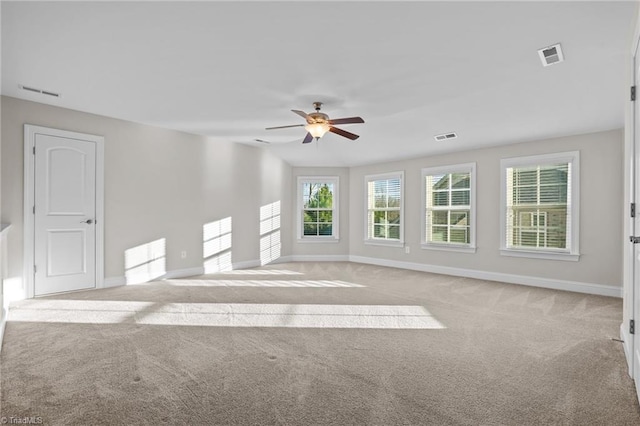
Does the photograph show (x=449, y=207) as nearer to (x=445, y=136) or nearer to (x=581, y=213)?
(x=445, y=136)

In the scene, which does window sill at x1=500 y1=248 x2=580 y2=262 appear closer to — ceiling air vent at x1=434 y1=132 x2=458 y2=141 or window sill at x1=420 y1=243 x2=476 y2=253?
window sill at x1=420 y1=243 x2=476 y2=253

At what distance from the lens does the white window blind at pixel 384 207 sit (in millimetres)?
7734

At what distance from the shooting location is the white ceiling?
2.70m

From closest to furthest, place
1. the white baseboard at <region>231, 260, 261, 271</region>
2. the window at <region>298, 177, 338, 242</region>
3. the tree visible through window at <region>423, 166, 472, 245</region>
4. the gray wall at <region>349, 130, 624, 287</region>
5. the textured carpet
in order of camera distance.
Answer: the textured carpet < the gray wall at <region>349, 130, 624, 287</region> < the tree visible through window at <region>423, 166, 472, 245</region> < the white baseboard at <region>231, 260, 261, 271</region> < the window at <region>298, 177, 338, 242</region>

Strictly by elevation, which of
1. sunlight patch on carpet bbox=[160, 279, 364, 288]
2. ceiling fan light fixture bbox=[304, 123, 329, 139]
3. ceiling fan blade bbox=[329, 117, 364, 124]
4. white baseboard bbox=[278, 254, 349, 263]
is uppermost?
ceiling fan blade bbox=[329, 117, 364, 124]

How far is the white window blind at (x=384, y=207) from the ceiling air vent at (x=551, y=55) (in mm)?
4153

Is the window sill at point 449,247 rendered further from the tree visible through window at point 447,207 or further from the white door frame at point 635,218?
the white door frame at point 635,218

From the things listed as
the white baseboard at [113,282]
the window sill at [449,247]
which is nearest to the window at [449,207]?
the window sill at [449,247]

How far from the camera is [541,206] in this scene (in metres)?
5.65

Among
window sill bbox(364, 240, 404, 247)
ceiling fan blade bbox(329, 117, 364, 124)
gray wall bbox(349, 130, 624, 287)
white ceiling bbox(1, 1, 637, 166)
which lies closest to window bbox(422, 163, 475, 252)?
gray wall bbox(349, 130, 624, 287)

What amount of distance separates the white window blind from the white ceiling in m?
2.16

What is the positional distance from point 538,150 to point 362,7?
440 centimetres

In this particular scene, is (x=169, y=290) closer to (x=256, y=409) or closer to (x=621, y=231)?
(x=256, y=409)

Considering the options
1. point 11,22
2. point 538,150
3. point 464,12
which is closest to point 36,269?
point 11,22
